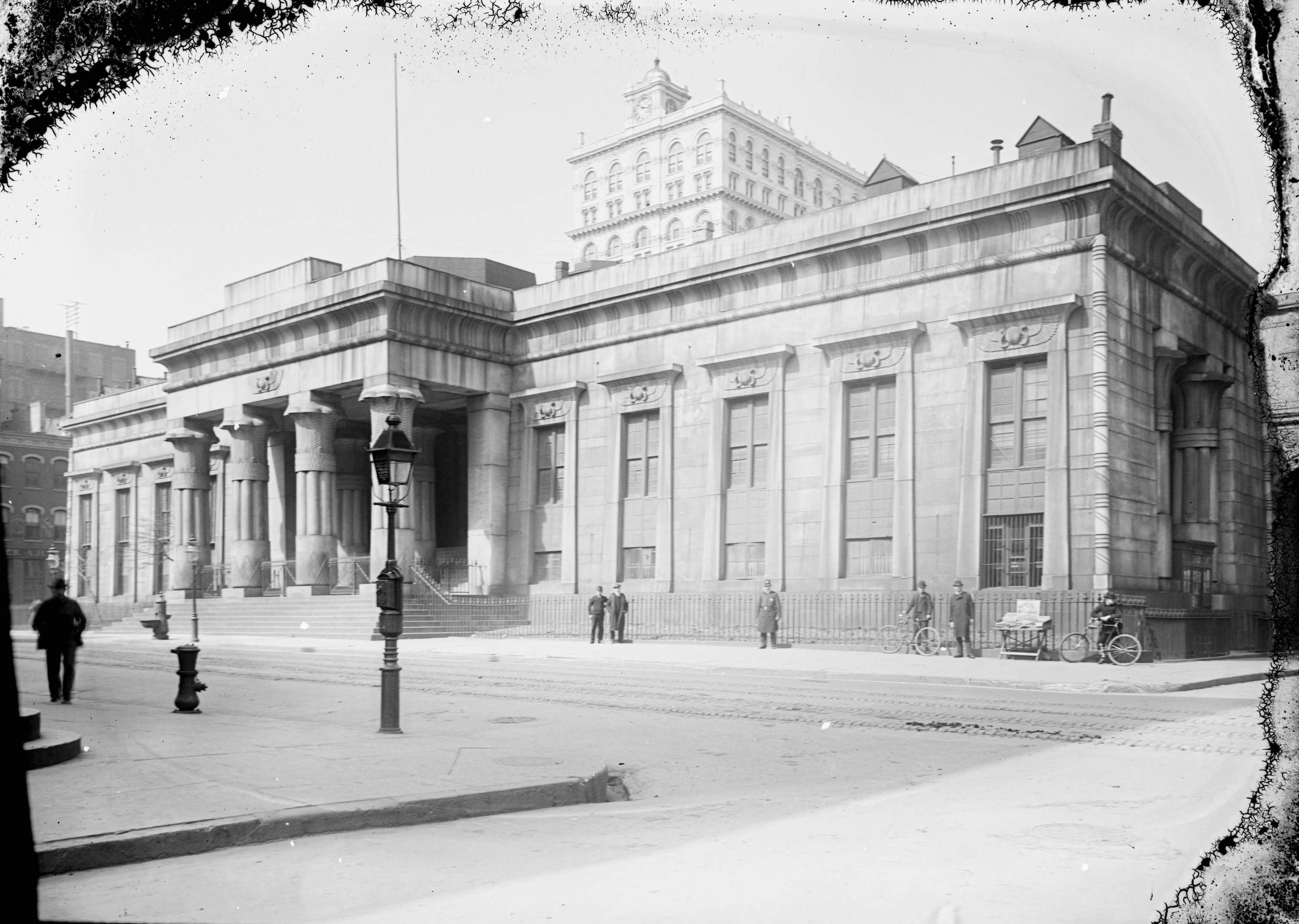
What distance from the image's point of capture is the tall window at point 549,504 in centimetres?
3697

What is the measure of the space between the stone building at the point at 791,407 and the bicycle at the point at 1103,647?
2206 mm

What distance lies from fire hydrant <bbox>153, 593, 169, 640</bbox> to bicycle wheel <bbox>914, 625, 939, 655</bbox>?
20.5m

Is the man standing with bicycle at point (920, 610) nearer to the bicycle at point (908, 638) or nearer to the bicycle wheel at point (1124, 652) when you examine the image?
the bicycle at point (908, 638)

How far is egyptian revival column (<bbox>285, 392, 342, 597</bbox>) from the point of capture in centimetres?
3678

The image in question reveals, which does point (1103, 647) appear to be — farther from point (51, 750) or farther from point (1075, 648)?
point (51, 750)

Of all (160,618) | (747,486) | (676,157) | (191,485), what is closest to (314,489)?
(160,618)

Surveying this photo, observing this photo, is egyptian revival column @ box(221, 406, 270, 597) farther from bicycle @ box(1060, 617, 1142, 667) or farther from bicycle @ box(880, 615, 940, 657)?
bicycle @ box(1060, 617, 1142, 667)

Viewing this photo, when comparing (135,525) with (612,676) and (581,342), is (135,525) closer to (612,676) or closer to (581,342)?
(581,342)

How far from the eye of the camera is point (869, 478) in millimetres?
29234

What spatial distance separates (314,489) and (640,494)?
11.1 m

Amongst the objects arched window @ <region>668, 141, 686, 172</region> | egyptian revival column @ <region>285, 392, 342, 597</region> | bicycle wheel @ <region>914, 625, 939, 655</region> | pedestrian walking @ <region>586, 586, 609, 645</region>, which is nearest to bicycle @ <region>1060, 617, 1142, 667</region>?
bicycle wheel @ <region>914, 625, 939, 655</region>

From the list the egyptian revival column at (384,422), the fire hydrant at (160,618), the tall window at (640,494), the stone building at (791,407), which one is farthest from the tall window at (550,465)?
the fire hydrant at (160,618)

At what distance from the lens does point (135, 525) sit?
177 ft

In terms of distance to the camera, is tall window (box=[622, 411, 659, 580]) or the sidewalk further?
tall window (box=[622, 411, 659, 580])
